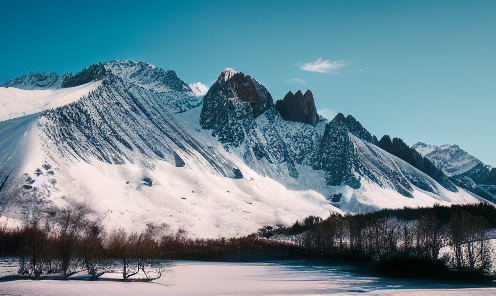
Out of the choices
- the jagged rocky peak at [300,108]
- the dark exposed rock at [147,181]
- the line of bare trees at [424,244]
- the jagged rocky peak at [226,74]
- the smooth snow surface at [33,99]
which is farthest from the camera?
the jagged rocky peak at [300,108]

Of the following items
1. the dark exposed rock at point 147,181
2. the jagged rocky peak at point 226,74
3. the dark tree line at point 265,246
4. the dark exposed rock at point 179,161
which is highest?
the jagged rocky peak at point 226,74

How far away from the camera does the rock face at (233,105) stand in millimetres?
167625

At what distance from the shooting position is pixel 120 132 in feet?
425

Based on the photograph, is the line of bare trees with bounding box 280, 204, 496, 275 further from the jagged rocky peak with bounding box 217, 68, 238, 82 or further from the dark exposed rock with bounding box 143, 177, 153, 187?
Answer: the jagged rocky peak with bounding box 217, 68, 238, 82

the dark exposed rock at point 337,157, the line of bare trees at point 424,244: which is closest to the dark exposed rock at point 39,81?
the dark exposed rock at point 337,157

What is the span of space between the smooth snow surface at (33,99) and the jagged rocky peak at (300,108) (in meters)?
88.4

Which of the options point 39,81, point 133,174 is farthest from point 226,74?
point 133,174

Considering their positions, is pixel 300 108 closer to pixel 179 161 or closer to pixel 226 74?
pixel 226 74

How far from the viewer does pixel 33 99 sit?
13850cm

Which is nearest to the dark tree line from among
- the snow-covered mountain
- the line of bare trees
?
the line of bare trees

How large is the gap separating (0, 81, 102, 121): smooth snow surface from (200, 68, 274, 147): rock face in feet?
156

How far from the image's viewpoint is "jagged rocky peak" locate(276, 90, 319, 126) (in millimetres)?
193125

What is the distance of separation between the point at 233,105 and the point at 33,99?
77150 mm

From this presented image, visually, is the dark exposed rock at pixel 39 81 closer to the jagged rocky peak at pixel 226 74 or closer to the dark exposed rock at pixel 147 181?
the jagged rocky peak at pixel 226 74
